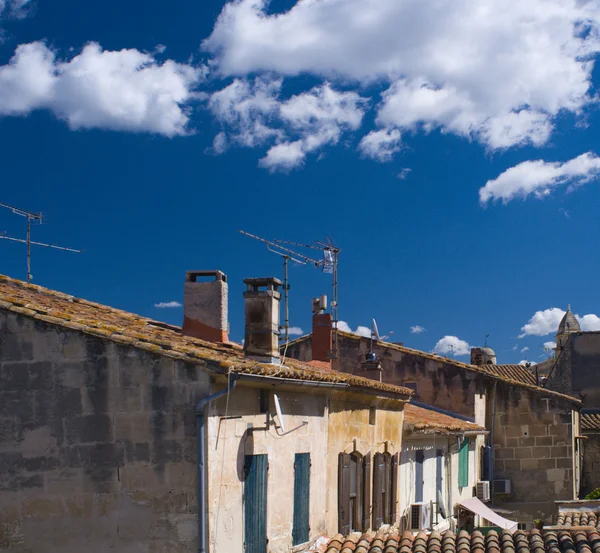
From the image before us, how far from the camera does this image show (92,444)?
12.6 m

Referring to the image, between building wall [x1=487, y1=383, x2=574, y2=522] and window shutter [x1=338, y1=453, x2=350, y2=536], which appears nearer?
window shutter [x1=338, y1=453, x2=350, y2=536]

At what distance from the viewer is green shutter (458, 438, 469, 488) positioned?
1072 inches

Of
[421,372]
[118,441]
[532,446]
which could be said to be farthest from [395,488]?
[532,446]

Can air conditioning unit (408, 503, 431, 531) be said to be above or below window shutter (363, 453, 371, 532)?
below

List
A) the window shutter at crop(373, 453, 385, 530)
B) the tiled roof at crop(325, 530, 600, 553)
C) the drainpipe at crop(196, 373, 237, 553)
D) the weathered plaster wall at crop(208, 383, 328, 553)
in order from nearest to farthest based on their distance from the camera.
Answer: the drainpipe at crop(196, 373, 237, 553), the weathered plaster wall at crop(208, 383, 328, 553), the tiled roof at crop(325, 530, 600, 553), the window shutter at crop(373, 453, 385, 530)

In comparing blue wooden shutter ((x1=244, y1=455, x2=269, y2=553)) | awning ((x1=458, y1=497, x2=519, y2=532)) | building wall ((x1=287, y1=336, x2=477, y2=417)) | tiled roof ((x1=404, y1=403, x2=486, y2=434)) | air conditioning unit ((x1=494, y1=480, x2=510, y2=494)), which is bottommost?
awning ((x1=458, y1=497, x2=519, y2=532))

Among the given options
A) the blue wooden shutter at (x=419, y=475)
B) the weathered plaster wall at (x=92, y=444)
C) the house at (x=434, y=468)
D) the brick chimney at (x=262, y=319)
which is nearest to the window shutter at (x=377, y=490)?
the house at (x=434, y=468)

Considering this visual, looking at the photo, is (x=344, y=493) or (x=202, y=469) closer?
(x=202, y=469)

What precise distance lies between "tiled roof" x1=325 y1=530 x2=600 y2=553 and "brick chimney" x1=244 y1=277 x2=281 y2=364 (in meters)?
3.30

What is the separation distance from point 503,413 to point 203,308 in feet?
56.5

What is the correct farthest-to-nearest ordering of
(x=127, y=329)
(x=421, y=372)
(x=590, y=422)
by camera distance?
(x=590, y=422)
(x=421, y=372)
(x=127, y=329)

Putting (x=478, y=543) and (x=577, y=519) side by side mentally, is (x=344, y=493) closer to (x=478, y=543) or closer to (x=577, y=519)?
(x=478, y=543)

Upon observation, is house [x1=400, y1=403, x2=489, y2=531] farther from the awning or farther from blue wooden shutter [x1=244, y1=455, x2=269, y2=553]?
blue wooden shutter [x1=244, y1=455, x2=269, y2=553]

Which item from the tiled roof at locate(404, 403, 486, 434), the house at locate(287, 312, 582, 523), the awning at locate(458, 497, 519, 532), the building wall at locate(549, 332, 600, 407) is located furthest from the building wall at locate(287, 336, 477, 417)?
the building wall at locate(549, 332, 600, 407)
